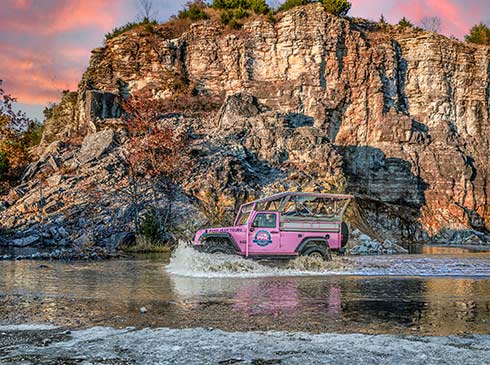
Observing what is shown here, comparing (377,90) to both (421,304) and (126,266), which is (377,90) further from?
(421,304)

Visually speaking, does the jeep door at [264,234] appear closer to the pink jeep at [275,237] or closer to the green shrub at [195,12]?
the pink jeep at [275,237]

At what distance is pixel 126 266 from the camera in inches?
635

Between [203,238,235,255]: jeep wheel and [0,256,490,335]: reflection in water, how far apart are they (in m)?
1.82

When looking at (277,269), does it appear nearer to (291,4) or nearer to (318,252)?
(318,252)

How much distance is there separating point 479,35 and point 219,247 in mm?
47147

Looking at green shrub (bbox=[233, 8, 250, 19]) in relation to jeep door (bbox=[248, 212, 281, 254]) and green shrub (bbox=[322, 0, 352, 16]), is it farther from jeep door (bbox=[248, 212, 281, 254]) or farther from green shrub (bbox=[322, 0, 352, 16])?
jeep door (bbox=[248, 212, 281, 254])

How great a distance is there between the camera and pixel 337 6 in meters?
47.2

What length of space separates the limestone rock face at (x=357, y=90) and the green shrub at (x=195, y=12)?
347cm

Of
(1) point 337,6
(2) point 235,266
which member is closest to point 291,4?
(1) point 337,6

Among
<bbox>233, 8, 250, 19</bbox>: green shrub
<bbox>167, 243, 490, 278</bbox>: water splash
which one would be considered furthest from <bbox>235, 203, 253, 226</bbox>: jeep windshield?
<bbox>233, 8, 250, 19</bbox>: green shrub

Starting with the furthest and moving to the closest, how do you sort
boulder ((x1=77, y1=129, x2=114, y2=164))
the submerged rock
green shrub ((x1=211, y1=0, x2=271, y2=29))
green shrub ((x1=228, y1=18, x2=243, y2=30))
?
green shrub ((x1=211, y1=0, x2=271, y2=29)) < green shrub ((x1=228, y1=18, x2=243, y2=30)) < boulder ((x1=77, y1=129, x2=114, y2=164)) < the submerged rock

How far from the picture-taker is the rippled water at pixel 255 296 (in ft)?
23.5

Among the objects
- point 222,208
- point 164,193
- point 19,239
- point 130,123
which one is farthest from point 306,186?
point 19,239

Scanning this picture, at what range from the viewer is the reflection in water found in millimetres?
7070
